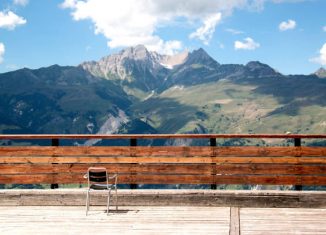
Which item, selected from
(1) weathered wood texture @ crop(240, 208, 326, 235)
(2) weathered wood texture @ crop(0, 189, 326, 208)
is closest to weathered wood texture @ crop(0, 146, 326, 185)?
(2) weathered wood texture @ crop(0, 189, 326, 208)

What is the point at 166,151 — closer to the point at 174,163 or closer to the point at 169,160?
the point at 169,160

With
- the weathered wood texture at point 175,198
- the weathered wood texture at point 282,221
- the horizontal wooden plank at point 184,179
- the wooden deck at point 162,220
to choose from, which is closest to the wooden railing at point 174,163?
the horizontal wooden plank at point 184,179

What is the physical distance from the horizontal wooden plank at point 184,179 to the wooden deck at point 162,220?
0.82m

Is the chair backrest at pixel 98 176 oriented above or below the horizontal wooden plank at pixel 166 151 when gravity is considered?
below

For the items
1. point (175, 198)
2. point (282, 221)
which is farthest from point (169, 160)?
point (282, 221)

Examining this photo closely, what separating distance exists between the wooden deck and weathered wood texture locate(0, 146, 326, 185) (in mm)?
908

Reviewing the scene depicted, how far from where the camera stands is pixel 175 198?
10531 millimetres

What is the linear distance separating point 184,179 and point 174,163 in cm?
48

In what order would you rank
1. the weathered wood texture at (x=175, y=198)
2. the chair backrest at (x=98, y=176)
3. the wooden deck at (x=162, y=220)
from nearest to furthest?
the wooden deck at (x=162, y=220)
the chair backrest at (x=98, y=176)
the weathered wood texture at (x=175, y=198)

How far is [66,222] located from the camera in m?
9.12

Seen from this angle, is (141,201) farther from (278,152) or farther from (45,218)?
(278,152)

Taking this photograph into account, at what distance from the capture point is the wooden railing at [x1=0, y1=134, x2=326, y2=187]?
10711mm

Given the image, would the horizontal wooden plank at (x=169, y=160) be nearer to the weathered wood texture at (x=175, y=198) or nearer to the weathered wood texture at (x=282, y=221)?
the weathered wood texture at (x=175, y=198)

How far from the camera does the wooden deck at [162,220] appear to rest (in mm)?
8250
